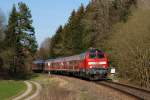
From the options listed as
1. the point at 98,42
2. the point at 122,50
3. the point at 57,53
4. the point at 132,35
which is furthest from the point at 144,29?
the point at 57,53

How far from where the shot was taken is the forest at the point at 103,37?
40.3 m

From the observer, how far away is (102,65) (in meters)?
45.7

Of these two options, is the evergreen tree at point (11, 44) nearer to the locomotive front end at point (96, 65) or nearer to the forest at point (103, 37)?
the forest at point (103, 37)

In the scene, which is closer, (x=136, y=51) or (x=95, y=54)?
(x=136, y=51)

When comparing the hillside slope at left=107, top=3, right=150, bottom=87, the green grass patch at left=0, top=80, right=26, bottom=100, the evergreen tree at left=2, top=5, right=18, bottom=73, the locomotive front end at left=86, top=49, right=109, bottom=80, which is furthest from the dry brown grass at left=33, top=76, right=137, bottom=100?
the evergreen tree at left=2, top=5, right=18, bottom=73

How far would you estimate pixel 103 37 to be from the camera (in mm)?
74062

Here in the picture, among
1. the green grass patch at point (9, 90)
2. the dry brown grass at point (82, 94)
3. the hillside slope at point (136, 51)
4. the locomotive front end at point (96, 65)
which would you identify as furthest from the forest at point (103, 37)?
the green grass patch at point (9, 90)

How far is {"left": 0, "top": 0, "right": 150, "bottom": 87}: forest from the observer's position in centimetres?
4031

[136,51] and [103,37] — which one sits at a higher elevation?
[103,37]

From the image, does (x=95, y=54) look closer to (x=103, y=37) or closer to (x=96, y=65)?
(x=96, y=65)

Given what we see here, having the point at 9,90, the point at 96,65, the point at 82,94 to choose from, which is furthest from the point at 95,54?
the point at 82,94

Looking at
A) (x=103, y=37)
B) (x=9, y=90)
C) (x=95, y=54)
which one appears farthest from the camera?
(x=103, y=37)

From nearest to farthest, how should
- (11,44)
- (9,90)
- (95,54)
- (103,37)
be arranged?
(9,90), (95,54), (103,37), (11,44)

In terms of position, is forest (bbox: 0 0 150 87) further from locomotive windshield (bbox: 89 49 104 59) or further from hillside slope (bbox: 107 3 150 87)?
locomotive windshield (bbox: 89 49 104 59)
